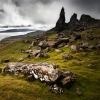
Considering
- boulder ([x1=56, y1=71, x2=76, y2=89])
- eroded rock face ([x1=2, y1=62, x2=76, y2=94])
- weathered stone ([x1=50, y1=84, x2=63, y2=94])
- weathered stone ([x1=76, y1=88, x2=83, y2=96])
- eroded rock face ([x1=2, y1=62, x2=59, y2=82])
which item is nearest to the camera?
weathered stone ([x1=50, y1=84, x2=63, y2=94])

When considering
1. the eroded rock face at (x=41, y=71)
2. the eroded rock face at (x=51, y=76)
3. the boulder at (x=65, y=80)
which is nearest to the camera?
the eroded rock face at (x=51, y=76)

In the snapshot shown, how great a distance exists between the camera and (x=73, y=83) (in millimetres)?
54469

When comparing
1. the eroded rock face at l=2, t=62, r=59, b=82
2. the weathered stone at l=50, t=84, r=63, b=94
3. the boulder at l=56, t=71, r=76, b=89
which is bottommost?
the weathered stone at l=50, t=84, r=63, b=94

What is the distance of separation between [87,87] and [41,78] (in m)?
16.5

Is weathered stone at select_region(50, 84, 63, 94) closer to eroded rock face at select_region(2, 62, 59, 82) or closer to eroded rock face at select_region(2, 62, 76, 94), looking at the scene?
eroded rock face at select_region(2, 62, 76, 94)

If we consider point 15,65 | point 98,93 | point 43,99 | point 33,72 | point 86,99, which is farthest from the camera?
point 15,65

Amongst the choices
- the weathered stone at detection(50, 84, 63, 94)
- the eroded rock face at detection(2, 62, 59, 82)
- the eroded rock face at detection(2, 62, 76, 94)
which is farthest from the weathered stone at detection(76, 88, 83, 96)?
the eroded rock face at detection(2, 62, 59, 82)

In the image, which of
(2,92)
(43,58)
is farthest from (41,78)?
(43,58)

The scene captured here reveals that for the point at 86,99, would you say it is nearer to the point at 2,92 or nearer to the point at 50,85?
the point at 50,85

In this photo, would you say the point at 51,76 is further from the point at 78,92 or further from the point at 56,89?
the point at 78,92

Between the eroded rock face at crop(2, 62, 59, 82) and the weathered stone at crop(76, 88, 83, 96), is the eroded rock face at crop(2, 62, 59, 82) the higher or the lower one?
the higher one

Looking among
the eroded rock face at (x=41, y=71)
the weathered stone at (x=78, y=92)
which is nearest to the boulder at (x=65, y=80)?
the eroded rock face at (x=41, y=71)

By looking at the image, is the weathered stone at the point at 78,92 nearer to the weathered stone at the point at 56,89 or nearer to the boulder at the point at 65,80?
the boulder at the point at 65,80

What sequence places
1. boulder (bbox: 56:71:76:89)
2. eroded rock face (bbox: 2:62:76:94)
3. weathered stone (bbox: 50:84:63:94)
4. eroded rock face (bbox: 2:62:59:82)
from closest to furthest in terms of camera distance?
weathered stone (bbox: 50:84:63:94), eroded rock face (bbox: 2:62:76:94), boulder (bbox: 56:71:76:89), eroded rock face (bbox: 2:62:59:82)
